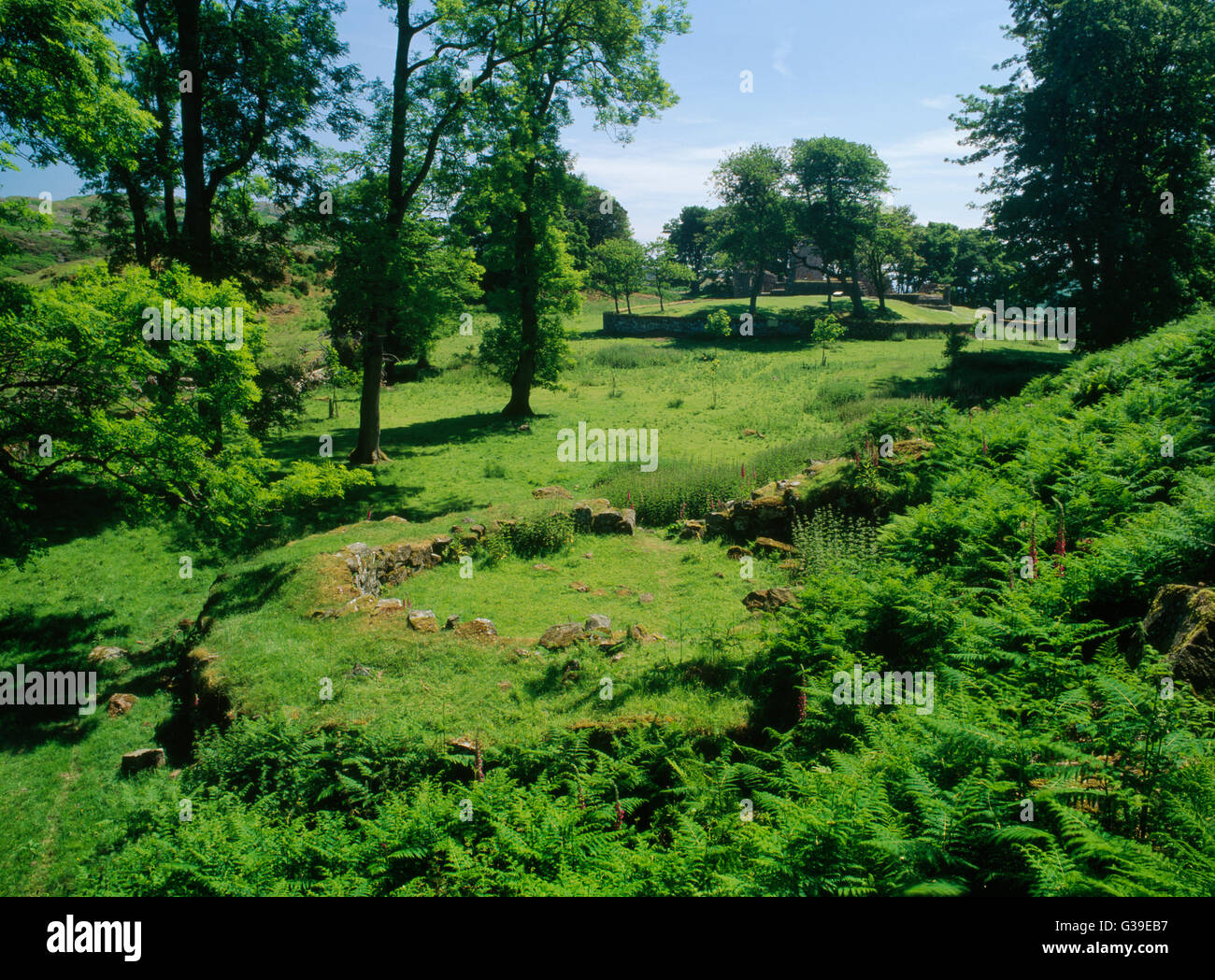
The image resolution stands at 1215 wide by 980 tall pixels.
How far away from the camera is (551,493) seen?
18359 millimetres

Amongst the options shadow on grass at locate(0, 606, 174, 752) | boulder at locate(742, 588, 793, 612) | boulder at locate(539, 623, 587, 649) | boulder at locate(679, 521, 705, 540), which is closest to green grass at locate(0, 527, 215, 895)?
shadow on grass at locate(0, 606, 174, 752)

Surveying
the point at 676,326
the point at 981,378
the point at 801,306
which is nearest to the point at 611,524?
the point at 981,378

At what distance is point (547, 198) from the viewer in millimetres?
25828

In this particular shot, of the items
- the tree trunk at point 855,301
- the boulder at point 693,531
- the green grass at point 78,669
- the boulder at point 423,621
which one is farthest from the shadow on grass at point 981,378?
the green grass at point 78,669

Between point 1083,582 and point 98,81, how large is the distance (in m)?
17.4

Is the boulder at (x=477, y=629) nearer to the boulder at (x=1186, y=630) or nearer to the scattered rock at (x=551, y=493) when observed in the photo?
the scattered rock at (x=551, y=493)

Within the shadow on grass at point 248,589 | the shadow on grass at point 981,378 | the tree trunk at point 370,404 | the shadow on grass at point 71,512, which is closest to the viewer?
the shadow on grass at point 248,589

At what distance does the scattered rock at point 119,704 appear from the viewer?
10664 millimetres

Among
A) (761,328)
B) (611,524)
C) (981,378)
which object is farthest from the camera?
(761,328)

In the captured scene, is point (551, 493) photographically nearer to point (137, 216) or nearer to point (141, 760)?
point (141, 760)

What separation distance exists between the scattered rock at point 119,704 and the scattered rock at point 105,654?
5.08 feet

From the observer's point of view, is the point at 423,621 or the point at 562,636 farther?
the point at 423,621

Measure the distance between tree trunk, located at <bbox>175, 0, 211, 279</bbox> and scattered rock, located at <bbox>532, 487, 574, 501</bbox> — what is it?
1078 cm

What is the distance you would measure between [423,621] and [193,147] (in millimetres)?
16331
